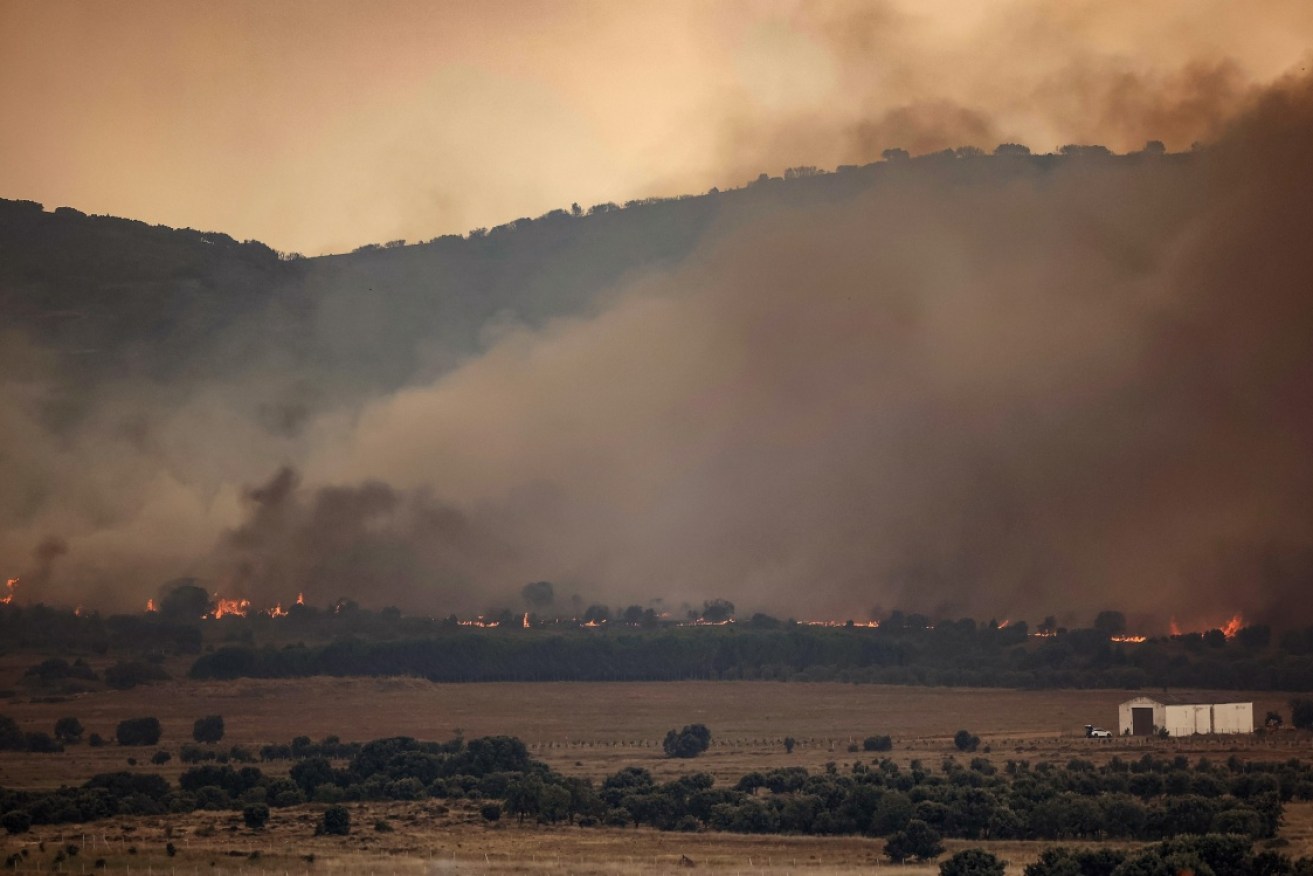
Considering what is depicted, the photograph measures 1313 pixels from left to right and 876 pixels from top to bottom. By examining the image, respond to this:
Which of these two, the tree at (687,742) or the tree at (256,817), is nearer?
the tree at (256,817)

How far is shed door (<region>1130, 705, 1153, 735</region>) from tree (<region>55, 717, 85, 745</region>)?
6225 cm

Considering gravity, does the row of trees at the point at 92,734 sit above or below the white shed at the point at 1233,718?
below

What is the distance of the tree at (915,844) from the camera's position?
57.4 metres

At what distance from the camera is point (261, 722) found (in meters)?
108

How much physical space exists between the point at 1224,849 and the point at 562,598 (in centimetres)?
11684

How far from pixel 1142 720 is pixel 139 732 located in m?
59.1

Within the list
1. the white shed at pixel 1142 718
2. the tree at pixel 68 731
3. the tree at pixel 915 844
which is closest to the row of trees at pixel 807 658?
the white shed at pixel 1142 718

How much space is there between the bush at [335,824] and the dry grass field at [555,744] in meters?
0.57

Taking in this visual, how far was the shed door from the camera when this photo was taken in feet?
320

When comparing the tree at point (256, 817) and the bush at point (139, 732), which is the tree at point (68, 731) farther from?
the tree at point (256, 817)

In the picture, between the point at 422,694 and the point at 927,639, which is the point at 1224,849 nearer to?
the point at 422,694

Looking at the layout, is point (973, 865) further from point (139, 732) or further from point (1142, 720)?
point (139, 732)

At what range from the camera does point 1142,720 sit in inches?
3861

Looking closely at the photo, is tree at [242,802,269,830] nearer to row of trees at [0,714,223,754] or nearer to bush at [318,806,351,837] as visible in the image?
bush at [318,806,351,837]
